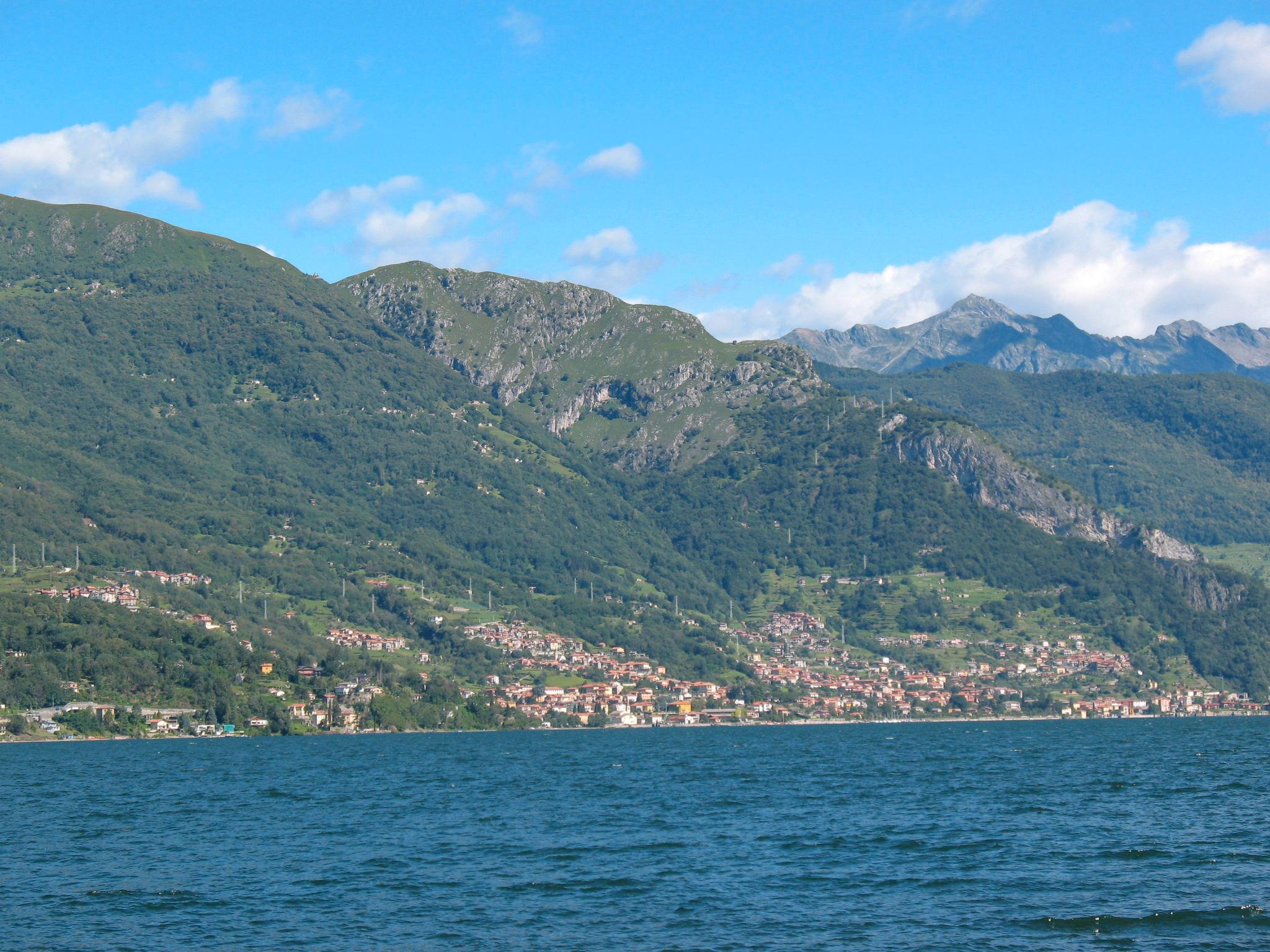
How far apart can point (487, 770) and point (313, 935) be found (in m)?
72.3

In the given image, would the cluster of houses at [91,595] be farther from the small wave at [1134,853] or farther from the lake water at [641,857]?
the small wave at [1134,853]

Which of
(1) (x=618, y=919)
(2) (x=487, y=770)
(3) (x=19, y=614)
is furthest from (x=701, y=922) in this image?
(3) (x=19, y=614)

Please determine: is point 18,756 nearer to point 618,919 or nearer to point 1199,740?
point 618,919

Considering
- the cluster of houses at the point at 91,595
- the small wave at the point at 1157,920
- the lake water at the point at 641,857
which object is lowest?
the lake water at the point at 641,857

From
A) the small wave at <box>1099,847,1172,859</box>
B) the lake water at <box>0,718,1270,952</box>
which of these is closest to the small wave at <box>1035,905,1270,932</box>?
the lake water at <box>0,718,1270,952</box>

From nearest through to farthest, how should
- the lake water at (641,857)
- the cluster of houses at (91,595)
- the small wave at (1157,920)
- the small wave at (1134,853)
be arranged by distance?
1. the small wave at (1157,920)
2. the lake water at (641,857)
3. the small wave at (1134,853)
4. the cluster of houses at (91,595)

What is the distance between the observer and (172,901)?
52.1 metres

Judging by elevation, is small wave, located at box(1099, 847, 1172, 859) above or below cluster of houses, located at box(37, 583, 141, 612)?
below

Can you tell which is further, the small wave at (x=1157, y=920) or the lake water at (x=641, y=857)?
the lake water at (x=641, y=857)

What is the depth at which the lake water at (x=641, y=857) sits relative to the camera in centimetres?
4597

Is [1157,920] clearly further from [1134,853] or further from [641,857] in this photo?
[641,857]

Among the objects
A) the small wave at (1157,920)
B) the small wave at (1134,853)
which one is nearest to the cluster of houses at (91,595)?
the small wave at (1134,853)

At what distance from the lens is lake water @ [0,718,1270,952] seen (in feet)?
151

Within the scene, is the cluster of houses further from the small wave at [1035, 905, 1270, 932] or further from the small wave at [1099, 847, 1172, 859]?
the small wave at [1035, 905, 1270, 932]
